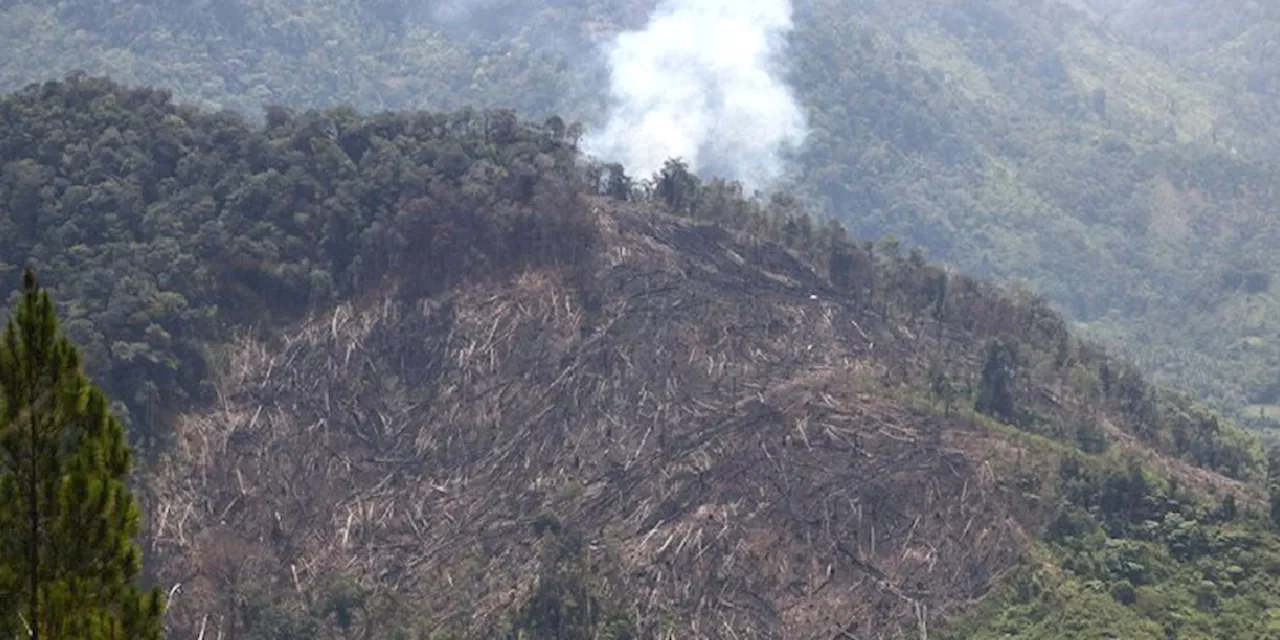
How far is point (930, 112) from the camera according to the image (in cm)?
9006

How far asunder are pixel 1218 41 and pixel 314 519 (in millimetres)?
96107

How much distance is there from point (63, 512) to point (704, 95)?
72.1m

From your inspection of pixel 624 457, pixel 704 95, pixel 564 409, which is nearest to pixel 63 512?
pixel 624 457

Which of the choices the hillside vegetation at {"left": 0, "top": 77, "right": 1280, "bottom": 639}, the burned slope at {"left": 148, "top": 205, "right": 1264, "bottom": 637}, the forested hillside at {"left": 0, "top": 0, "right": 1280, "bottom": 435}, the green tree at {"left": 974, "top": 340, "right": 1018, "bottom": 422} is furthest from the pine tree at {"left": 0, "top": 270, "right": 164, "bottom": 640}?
the forested hillside at {"left": 0, "top": 0, "right": 1280, "bottom": 435}

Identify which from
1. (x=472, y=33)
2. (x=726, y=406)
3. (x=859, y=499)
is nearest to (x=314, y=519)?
(x=726, y=406)

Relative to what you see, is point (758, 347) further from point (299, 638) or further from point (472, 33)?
point (472, 33)

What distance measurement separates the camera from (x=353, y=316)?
35406 millimetres

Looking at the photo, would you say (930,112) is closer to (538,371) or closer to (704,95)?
(704,95)

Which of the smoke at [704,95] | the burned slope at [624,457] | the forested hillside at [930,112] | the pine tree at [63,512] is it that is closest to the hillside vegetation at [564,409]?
the burned slope at [624,457]

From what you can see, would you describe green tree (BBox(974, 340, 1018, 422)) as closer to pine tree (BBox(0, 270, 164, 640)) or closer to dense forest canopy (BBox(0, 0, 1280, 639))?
dense forest canopy (BBox(0, 0, 1280, 639))

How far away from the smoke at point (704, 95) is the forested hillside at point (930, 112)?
1265mm

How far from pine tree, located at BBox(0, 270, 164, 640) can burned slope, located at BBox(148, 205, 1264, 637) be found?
15250mm

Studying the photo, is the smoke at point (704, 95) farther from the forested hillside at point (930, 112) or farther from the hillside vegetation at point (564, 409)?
the hillside vegetation at point (564, 409)

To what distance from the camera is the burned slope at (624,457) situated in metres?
31.0
